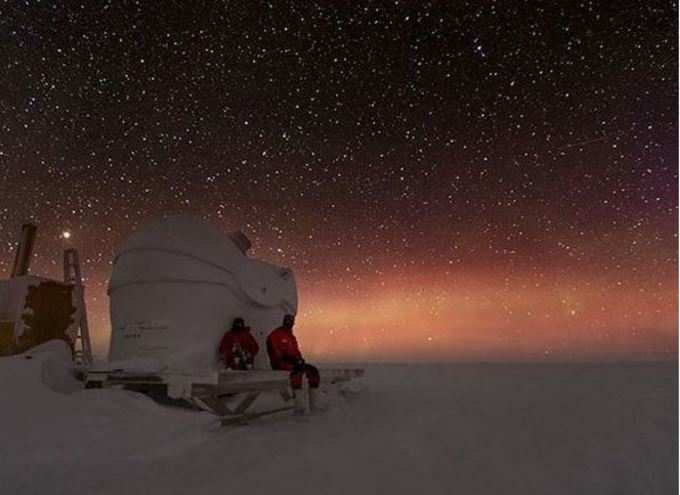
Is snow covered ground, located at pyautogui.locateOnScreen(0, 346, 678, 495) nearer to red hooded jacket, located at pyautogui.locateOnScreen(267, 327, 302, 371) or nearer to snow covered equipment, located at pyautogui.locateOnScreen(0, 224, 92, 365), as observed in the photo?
red hooded jacket, located at pyautogui.locateOnScreen(267, 327, 302, 371)

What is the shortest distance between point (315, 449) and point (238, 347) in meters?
4.24

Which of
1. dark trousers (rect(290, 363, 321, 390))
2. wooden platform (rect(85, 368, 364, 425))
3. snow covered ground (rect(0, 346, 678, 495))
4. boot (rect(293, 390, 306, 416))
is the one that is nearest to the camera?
snow covered ground (rect(0, 346, 678, 495))

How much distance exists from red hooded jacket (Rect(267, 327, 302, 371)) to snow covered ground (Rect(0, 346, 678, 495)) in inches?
54.2

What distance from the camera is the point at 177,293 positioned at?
9273 mm

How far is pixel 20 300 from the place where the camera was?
32.2 feet

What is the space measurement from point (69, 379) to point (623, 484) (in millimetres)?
7632

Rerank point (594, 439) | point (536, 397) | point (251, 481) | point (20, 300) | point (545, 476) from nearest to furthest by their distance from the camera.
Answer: point (251, 481), point (545, 476), point (594, 439), point (20, 300), point (536, 397)

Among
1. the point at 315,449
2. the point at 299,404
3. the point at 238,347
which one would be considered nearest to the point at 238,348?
the point at 238,347

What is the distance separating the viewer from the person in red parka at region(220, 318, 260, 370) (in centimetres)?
909

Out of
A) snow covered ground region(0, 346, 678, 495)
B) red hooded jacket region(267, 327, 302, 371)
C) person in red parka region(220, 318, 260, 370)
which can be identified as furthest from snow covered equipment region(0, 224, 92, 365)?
red hooded jacket region(267, 327, 302, 371)

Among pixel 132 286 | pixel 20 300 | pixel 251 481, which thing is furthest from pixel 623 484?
pixel 20 300

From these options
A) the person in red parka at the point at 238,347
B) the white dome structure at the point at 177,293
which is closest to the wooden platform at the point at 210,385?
the person in red parka at the point at 238,347

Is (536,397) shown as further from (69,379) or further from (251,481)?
(69,379)

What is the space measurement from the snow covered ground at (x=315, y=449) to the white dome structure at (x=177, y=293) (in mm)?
1676
